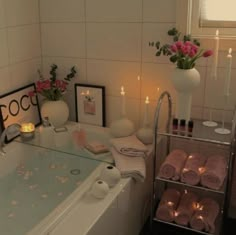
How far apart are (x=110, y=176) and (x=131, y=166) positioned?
0.19m

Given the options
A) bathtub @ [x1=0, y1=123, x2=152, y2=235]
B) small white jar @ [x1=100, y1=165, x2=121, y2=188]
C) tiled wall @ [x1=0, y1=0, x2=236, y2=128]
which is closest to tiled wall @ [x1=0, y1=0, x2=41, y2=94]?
tiled wall @ [x1=0, y1=0, x2=236, y2=128]

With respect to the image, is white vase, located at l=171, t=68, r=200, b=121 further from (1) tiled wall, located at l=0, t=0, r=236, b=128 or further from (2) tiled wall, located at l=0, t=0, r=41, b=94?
(2) tiled wall, located at l=0, t=0, r=41, b=94

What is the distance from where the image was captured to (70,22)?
7.79 ft

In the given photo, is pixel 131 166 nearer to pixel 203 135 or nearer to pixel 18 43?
pixel 203 135

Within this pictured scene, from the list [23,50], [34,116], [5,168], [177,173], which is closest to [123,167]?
[177,173]

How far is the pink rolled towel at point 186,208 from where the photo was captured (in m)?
1.98

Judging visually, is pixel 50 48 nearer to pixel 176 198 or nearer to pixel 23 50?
pixel 23 50

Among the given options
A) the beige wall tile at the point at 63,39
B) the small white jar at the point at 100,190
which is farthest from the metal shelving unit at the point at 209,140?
the beige wall tile at the point at 63,39

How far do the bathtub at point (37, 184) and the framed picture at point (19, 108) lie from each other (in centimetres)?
17

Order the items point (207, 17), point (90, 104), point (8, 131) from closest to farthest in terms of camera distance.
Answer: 1. point (8, 131)
2. point (207, 17)
3. point (90, 104)

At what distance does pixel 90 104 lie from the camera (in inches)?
97.6

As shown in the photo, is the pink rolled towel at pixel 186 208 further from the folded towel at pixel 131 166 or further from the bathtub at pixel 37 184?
the bathtub at pixel 37 184

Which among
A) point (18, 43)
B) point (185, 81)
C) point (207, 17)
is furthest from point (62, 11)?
point (185, 81)

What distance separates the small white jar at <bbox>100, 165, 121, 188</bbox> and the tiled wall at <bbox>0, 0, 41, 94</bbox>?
0.89m
